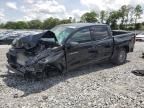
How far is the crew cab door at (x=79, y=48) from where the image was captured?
763cm

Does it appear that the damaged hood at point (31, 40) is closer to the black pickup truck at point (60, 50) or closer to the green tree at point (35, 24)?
the black pickup truck at point (60, 50)

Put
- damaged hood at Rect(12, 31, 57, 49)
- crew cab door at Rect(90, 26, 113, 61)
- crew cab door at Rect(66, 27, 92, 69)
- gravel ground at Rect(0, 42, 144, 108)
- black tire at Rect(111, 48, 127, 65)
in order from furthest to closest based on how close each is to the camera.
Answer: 1. black tire at Rect(111, 48, 127, 65)
2. crew cab door at Rect(90, 26, 113, 61)
3. crew cab door at Rect(66, 27, 92, 69)
4. damaged hood at Rect(12, 31, 57, 49)
5. gravel ground at Rect(0, 42, 144, 108)

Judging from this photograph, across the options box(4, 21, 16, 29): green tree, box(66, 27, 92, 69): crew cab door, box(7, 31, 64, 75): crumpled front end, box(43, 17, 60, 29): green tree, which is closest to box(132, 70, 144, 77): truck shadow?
box(66, 27, 92, 69): crew cab door

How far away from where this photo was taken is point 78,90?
20.9ft

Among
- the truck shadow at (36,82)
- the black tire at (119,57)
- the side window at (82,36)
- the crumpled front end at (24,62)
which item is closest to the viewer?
the truck shadow at (36,82)

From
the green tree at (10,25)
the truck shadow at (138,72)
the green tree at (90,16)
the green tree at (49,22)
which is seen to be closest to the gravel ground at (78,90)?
the truck shadow at (138,72)

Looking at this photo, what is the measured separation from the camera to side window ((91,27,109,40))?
8602mm

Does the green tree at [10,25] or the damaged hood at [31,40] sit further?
the green tree at [10,25]

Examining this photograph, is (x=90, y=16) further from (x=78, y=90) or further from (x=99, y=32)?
(x=78, y=90)

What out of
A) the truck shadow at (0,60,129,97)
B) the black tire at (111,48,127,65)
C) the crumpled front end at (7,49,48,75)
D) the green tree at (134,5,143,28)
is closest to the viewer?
the truck shadow at (0,60,129,97)

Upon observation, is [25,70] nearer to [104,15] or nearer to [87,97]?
[87,97]

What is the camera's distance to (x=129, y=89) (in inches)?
255

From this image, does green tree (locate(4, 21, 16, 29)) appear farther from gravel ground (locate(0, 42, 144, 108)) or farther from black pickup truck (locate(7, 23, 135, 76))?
gravel ground (locate(0, 42, 144, 108))

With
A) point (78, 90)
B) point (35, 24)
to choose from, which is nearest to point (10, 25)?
point (35, 24)
